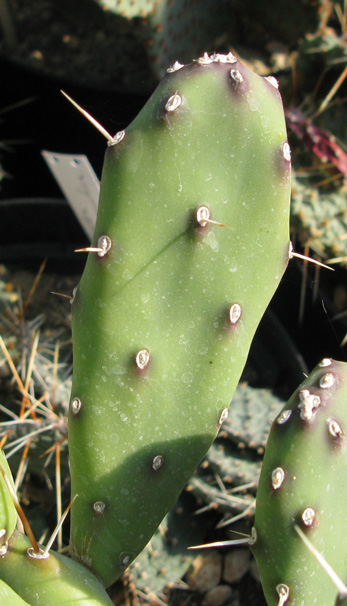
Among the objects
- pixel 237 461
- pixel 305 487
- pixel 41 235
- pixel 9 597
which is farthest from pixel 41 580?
pixel 41 235

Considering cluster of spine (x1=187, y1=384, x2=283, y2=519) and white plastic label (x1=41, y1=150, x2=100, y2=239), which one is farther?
cluster of spine (x1=187, y1=384, x2=283, y2=519)

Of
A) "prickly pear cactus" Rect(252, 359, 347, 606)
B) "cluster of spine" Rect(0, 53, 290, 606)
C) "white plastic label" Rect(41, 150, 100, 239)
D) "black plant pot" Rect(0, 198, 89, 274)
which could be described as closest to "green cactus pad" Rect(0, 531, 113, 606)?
"cluster of spine" Rect(0, 53, 290, 606)

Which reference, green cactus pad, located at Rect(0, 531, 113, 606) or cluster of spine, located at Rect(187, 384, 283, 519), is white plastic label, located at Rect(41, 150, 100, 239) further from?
green cactus pad, located at Rect(0, 531, 113, 606)

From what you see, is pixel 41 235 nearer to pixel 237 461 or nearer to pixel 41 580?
pixel 237 461

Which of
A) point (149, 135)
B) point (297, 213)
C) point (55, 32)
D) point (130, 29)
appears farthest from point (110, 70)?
point (149, 135)

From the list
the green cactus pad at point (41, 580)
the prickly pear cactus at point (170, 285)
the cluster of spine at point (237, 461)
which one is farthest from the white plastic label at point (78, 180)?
the green cactus pad at point (41, 580)

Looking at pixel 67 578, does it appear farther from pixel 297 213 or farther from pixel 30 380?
pixel 297 213

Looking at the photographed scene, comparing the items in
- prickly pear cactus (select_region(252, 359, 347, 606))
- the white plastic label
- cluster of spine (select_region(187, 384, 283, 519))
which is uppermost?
the white plastic label
